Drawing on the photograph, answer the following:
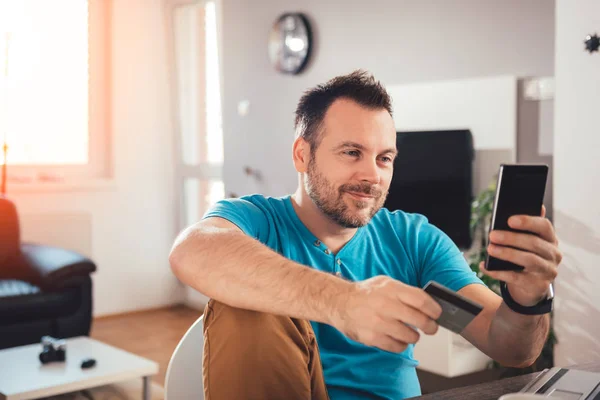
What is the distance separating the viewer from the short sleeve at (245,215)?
1413 millimetres

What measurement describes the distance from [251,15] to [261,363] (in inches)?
157

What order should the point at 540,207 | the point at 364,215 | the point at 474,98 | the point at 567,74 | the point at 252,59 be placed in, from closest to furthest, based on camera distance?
the point at 540,207 < the point at 364,215 < the point at 567,74 < the point at 474,98 < the point at 252,59

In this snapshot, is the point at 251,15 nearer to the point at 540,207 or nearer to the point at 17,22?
the point at 17,22

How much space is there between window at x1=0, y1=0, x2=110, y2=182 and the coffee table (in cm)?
206

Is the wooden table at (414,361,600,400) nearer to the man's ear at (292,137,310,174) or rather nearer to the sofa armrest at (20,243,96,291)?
the man's ear at (292,137,310,174)

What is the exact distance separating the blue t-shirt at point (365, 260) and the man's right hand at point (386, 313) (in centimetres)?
42

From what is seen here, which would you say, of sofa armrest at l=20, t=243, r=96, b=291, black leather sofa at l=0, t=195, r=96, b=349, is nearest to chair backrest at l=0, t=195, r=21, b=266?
black leather sofa at l=0, t=195, r=96, b=349

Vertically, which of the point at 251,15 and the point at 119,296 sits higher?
the point at 251,15

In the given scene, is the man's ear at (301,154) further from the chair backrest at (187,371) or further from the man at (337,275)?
the chair backrest at (187,371)

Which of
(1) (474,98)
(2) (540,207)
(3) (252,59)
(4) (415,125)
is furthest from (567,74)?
(3) (252,59)

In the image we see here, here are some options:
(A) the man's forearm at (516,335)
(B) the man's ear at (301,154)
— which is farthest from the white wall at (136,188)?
(A) the man's forearm at (516,335)

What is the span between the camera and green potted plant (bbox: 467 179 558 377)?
282 cm

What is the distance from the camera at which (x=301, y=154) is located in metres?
1.64

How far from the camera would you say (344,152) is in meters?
1.51
